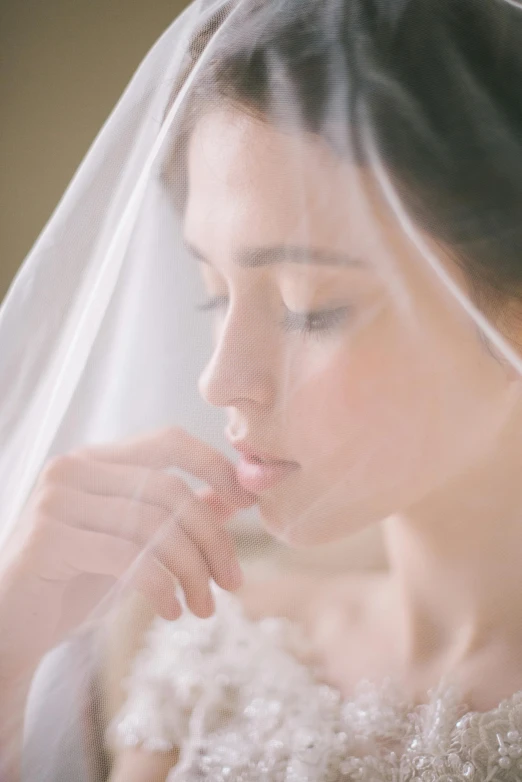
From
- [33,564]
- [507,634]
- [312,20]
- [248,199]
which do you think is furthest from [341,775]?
[312,20]

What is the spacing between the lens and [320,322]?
0.53 metres

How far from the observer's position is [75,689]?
1.99 feet

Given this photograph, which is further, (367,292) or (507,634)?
(507,634)

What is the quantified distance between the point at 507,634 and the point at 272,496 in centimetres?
25

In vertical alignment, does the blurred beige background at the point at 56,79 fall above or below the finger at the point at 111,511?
above

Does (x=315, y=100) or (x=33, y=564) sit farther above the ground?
(x=315, y=100)

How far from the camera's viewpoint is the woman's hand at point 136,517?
0.57 meters

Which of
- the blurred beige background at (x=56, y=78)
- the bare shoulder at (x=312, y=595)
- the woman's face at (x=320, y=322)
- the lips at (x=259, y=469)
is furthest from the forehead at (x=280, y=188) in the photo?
the blurred beige background at (x=56, y=78)

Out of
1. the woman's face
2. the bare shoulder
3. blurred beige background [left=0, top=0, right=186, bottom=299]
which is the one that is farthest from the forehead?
blurred beige background [left=0, top=0, right=186, bottom=299]

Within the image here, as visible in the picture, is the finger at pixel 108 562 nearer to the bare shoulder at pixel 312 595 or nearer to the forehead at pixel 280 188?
the bare shoulder at pixel 312 595

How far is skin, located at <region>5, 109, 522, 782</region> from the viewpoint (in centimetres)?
53

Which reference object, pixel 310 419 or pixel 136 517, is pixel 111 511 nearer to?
pixel 136 517

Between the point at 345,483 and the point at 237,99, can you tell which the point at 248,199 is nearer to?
the point at 237,99

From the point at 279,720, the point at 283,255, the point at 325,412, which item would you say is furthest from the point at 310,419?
the point at 279,720
